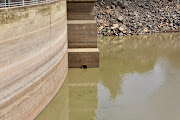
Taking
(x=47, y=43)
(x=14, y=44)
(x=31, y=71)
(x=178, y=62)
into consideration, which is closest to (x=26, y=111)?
(x=31, y=71)

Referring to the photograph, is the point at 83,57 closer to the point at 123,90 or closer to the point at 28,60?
the point at 123,90

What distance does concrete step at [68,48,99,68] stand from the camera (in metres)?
22.1

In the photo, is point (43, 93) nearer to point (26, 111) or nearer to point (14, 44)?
point (26, 111)

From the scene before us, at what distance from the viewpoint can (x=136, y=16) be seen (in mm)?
42375

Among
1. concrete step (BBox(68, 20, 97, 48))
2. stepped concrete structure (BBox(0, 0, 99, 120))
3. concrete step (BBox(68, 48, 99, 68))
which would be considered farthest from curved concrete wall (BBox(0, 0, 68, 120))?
concrete step (BBox(68, 20, 97, 48))

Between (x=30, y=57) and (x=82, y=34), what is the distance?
1071 cm

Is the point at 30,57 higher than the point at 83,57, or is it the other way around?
the point at 30,57

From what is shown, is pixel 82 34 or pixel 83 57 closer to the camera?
pixel 83 57

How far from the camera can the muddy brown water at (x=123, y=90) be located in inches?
600

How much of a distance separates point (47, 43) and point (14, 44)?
13.2ft

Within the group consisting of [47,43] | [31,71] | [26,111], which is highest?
[47,43]

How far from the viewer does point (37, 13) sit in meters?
13.5

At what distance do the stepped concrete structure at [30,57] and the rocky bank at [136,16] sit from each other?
20.5 m

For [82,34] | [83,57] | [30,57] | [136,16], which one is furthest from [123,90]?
[136,16]
